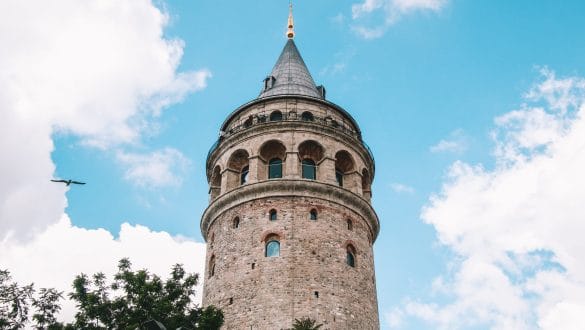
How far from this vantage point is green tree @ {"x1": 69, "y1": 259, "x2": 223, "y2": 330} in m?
23.9

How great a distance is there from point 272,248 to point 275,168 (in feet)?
16.9

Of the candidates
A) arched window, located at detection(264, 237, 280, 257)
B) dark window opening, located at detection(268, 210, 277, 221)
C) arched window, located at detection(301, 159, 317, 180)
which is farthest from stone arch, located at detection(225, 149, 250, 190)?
arched window, located at detection(264, 237, 280, 257)

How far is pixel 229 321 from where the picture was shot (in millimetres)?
28953

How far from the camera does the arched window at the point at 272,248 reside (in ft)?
100.0

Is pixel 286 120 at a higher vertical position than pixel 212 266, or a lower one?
higher

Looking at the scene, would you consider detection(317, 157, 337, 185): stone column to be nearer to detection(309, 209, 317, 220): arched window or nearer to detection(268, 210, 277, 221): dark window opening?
detection(309, 209, 317, 220): arched window

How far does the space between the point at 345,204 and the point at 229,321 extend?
27.1ft

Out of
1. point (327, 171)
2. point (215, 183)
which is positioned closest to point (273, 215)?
point (327, 171)

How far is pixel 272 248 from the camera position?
30.7 metres

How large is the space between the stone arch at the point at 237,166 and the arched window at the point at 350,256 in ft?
22.4

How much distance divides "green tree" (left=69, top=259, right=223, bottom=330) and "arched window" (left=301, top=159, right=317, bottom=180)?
9.95 m

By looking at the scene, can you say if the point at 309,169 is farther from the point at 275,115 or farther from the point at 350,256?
the point at 350,256

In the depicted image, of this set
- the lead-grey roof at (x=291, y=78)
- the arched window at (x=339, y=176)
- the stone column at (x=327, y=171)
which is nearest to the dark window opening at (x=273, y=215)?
the stone column at (x=327, y=171)

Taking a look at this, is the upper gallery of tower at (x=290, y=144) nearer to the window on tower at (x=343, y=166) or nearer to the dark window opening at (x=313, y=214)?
the window on tower at (x=343, y=166)
